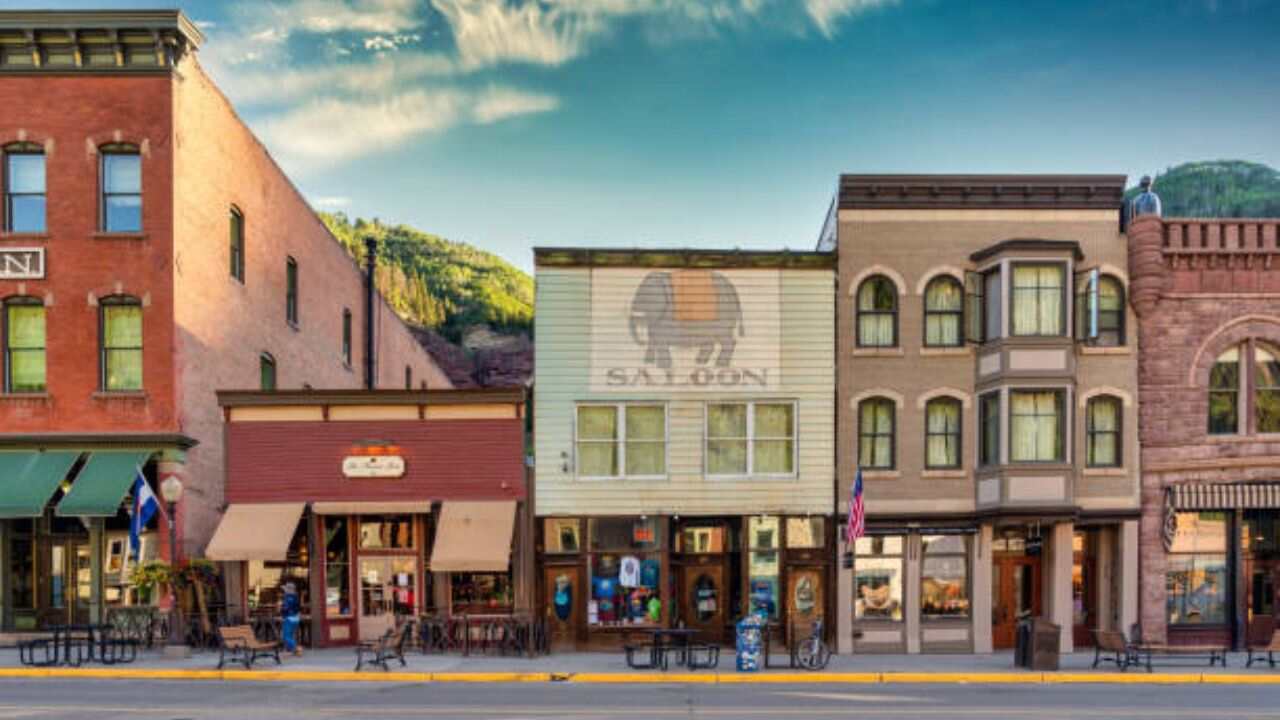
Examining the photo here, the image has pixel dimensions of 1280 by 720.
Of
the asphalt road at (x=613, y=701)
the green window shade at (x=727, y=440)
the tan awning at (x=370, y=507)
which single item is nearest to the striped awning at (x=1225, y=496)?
the asphalt road at (x=613, y=701)

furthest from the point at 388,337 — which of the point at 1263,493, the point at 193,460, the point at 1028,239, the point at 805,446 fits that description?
the point at 1263,493

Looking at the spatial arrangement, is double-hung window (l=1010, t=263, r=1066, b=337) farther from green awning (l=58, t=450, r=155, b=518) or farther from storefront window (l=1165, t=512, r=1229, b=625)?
green awning (l=58, t=450, r=155, b=518)

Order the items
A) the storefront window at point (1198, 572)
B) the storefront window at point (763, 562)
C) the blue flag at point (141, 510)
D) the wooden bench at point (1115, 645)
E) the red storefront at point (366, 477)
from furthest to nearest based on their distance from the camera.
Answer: the storefront window at point (1198, 572) → the storefront window at point (763, 562) → the red storefront at point (366, 477) → the blue flag at point (141, 510) → the wooden bench at point (1115, 645)

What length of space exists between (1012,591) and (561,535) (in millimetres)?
11988

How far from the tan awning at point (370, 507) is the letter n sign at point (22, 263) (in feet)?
29.1

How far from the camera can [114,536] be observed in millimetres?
24188

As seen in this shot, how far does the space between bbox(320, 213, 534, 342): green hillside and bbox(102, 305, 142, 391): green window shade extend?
168 feet

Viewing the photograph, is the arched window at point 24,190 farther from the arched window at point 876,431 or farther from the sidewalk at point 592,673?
the arched window at point 876,431

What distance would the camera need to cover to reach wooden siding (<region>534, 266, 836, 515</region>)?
24.5 meters

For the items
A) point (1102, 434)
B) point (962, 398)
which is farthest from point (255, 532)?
point (1102, 434)

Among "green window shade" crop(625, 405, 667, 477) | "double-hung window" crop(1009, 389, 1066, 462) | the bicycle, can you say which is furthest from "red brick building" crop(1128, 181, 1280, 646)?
"green window shade" crop(625, 405, 667, 477)

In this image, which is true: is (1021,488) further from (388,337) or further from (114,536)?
(388,337)

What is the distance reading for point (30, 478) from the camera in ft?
75.3

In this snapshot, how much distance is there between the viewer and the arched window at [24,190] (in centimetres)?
2388
